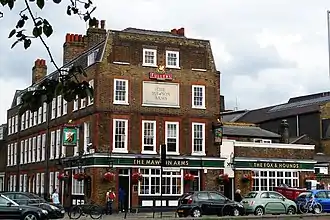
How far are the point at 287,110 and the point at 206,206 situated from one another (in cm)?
4112

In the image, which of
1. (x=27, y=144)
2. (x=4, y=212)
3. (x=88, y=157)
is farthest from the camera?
(x=27, y=144)

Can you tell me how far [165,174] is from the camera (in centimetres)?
4269

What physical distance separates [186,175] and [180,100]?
5.31 meters

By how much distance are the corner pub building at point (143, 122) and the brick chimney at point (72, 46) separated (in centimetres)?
655

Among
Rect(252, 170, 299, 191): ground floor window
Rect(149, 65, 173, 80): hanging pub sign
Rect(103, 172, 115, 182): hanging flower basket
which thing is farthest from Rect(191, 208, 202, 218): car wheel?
Rect(252, 170, 299, 191): ground floor window

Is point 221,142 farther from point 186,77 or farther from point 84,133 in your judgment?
point 84,133

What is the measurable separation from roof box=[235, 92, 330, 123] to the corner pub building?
2621 cm

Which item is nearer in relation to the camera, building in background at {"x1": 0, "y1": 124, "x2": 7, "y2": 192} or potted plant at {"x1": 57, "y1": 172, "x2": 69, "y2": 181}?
potted plant at {"x1": 57, "y1": 172, "x2": 69, "y2": 181}

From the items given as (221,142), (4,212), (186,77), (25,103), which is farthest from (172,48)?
(25,103)

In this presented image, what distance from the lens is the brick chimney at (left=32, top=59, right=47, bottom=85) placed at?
2464 inches

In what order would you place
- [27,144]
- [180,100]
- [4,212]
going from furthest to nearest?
[27,144] → [180,100] → [4,212]

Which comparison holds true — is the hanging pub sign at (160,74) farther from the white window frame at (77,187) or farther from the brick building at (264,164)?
the white window frame at (77,187)

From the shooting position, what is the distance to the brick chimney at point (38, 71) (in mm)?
62581

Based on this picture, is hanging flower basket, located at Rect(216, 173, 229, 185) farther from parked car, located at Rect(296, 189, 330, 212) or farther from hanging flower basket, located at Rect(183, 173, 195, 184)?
parked car, located at Rect(296, 189, 330, 212)
